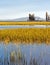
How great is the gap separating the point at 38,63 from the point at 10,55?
1.84m

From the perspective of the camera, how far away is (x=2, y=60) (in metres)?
10.5

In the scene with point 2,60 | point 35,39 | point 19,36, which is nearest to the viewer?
point 2,60

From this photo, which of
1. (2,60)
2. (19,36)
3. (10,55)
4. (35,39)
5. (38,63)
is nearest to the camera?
(38,63)

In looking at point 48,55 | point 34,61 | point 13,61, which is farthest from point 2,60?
point 48,55

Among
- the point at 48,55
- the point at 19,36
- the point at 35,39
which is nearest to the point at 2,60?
the point at 48,55

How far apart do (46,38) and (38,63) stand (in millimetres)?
9257

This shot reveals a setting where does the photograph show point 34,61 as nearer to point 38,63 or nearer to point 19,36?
point 38,63

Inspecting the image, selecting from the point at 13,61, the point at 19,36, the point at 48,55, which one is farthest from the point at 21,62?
the point at 19,36

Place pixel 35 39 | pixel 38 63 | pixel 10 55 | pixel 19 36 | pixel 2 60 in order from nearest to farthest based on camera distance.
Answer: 1. pixel 38 63
2. pixel 2 60
3. pixel 10 55
4. pixel 35 39
5. pixel 19 36

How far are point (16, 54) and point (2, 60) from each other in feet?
3.19

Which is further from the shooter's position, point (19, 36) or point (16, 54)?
point (19, 36)

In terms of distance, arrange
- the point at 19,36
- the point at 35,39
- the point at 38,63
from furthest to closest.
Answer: the point at 19,36
the point at 35,39
the point at 38,63

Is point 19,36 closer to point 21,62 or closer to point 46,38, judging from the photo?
point 46,38

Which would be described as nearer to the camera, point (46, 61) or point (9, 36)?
point (46, 61)
